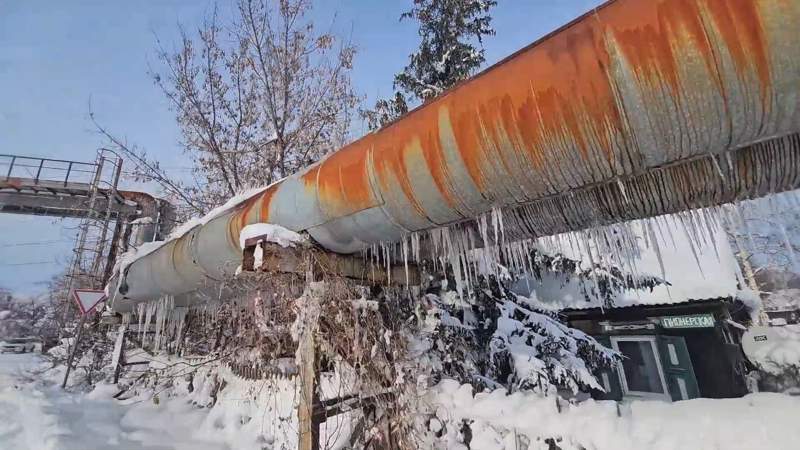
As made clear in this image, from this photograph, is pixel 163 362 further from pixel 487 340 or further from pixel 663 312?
pixel 663 312

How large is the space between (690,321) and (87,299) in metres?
11.9

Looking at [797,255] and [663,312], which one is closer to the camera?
[797,255]

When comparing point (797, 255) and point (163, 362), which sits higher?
point (797, 255)

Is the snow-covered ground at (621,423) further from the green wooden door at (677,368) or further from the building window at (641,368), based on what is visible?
the green wooden door at (677,368)

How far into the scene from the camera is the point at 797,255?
1465 mm

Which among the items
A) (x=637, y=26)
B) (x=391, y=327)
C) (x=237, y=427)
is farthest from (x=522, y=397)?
(x=237, y=427)

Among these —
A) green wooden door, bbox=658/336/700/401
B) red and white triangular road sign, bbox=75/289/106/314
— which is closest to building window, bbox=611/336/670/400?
green wooden door, bbox=658/336/700/401

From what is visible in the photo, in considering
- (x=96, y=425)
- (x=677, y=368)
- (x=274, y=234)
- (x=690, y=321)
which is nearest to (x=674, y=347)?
(x=677, y=368)

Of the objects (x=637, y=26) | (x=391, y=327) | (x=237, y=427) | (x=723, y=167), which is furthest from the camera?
(x=237, y=427)

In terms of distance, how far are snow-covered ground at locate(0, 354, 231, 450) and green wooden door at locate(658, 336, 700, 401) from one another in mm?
9301

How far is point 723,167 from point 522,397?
1667mm

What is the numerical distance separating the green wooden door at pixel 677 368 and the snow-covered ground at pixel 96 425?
9301 mm

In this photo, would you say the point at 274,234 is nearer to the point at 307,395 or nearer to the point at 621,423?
the point at 307,395

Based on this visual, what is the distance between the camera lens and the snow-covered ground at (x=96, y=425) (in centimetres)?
352
